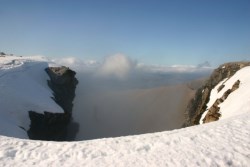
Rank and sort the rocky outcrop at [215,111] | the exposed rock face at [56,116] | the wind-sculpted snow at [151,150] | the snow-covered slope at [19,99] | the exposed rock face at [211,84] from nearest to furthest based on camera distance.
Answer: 1. the wind-sculpted snow at [151,150]
2. the snow-covered slope at [19,99]
3. the rocky outcrop at [215,111]
4. the exposed rock face at [56,116]
5. the exposed rock face at [211,84]

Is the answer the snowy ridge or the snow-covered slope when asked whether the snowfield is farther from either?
the snow-covered slope

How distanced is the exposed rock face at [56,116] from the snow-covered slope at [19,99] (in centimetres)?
128

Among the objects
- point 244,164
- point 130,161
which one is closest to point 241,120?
point 244,164

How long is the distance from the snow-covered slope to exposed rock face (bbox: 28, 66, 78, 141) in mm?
1280

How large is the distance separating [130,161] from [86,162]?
2.24 metres

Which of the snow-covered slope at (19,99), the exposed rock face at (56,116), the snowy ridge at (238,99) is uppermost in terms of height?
the snowy ridge at (238,99)

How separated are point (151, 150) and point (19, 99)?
28807 mm

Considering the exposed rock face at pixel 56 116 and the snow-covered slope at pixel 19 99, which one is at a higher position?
the snow-covered slope at pixel 19 99

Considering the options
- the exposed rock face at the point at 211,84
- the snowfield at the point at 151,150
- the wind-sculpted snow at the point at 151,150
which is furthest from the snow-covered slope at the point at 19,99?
the exposed rock face at the point at 211,84

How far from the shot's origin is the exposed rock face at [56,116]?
41.1 meters

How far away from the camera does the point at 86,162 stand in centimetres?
1455

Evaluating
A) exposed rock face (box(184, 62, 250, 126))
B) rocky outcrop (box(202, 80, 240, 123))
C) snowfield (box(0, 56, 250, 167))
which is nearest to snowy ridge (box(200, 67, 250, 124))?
rocky outcrop (box(202, 80, 240, 123))

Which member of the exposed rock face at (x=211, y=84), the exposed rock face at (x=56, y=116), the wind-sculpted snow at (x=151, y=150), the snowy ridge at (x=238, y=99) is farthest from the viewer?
the exposed rock face at (x=211, y=84)

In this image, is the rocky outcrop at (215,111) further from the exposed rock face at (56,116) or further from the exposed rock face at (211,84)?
the exposed rock face at (56,116)
